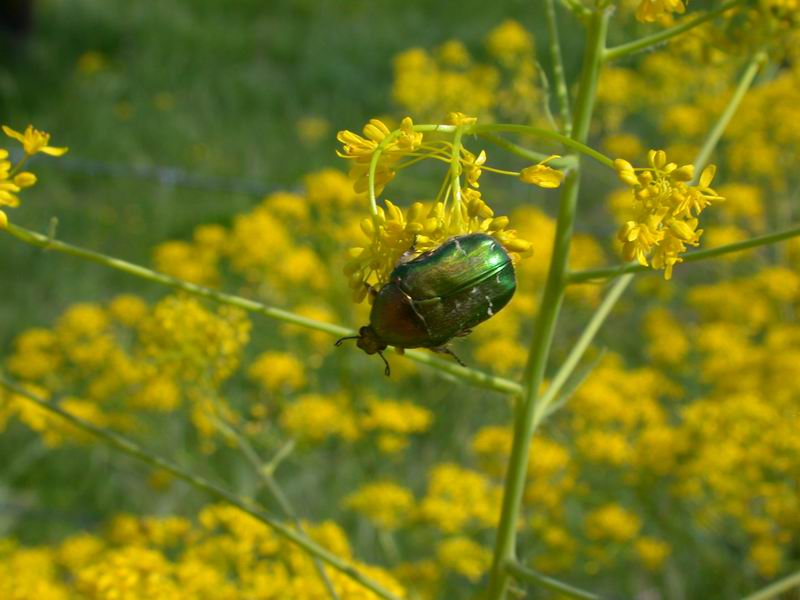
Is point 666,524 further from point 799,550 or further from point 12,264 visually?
point 12,264

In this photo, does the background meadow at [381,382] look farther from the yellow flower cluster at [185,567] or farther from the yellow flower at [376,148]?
the yellow flower at [376,148]

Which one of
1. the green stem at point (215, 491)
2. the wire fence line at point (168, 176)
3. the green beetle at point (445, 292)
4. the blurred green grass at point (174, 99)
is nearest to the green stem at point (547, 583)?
the green stem at point (215, 491)

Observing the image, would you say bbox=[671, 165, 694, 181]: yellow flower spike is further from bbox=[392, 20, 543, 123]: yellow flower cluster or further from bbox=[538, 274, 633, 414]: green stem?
bbox=[392, 20, 543, 123]: yellow flower cluster

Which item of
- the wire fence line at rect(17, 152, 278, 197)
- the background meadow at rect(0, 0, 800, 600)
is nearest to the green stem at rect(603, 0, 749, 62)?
the background meadow at rect(0, 0, 800, 600)

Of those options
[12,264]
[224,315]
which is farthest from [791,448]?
[12,264]

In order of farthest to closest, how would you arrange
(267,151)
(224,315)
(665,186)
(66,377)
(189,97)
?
(189,97) < (267,151) < (66,377) < (224,315) < (665,186)

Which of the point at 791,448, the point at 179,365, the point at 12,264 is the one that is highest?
the point at 12,264
